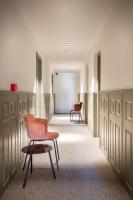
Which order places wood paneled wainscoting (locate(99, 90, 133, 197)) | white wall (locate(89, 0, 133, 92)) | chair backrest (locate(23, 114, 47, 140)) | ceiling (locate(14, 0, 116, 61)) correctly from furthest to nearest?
ceiling (locate(14, 0, 116, 61)) → chair backrest (locate(23, 114, 47, 140)) → white wall (locate(89, 0, 133, 92)) → wood paneled wainscoting (locate(99, 90, 133, 197))

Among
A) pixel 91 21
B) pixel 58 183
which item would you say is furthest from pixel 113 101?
pixel 91 21

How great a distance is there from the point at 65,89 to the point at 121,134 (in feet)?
35.7

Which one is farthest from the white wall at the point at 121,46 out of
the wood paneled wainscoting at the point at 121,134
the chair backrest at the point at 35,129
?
the chair backrest at the point at 35,129

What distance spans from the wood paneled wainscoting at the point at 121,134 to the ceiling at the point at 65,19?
1318mm

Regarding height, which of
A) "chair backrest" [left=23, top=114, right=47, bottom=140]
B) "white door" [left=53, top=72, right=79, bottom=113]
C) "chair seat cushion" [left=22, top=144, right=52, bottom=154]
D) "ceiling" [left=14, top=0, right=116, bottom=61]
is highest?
"ceiling" [left=14, top=0, right=116, bottom=61]

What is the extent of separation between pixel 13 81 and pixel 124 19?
1685 mm

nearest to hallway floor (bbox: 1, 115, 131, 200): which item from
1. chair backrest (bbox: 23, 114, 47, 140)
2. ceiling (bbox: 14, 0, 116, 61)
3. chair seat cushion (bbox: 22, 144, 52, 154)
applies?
chair seat cushion (bbox: 22, 144, 52, 154)

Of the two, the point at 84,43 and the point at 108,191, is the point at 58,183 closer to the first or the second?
the point at 108,191

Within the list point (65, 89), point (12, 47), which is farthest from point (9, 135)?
point (65, 89)

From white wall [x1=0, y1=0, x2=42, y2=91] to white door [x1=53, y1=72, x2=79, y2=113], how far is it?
9.41m

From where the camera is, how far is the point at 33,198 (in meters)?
2.56

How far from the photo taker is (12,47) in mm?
3336

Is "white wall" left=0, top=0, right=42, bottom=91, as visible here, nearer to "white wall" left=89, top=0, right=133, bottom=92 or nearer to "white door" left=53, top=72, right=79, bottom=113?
"white wall" left=89, top=0, right=133, bottom=92

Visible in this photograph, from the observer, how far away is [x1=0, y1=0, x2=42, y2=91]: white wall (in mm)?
2865
